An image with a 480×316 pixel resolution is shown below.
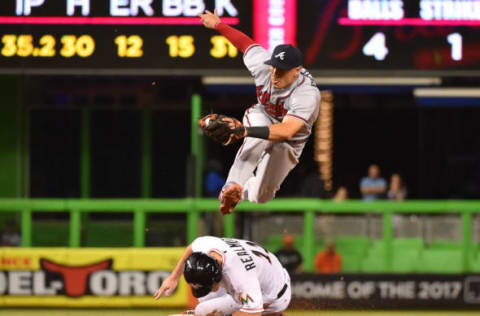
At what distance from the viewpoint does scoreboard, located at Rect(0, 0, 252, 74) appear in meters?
12.3

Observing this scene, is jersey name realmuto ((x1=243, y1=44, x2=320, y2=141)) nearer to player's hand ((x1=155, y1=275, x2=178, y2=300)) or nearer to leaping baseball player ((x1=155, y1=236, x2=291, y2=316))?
leaping baseball player ((x1=155, y1=236, x2=291, y2=316))

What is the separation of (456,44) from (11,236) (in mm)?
6479

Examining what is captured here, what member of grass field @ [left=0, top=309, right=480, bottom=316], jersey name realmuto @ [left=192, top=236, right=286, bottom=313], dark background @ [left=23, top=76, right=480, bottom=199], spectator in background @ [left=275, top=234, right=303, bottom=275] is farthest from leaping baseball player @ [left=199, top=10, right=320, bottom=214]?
dark background @ [left=23, top=76, right=480, bottom=199]

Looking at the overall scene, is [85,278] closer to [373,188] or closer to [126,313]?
[126,313]

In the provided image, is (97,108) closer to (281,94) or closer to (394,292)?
(394,292)

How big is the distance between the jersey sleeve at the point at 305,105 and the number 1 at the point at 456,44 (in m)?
4.91

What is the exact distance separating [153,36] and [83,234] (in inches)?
162

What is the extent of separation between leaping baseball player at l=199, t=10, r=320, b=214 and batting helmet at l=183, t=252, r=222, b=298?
1.87 feet

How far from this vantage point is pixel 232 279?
8438 millimetres

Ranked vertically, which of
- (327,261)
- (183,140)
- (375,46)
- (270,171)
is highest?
(375,46)

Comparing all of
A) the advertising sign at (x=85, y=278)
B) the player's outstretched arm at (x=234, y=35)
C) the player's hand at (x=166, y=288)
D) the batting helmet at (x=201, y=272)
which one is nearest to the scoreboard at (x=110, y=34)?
the advertising sign at (x=85, y=278)

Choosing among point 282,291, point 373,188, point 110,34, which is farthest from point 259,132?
point 373,188

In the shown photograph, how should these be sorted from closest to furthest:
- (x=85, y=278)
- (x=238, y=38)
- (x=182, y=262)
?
(x=238, y=38)
(x=182, y=262)
(x=85, y=278)

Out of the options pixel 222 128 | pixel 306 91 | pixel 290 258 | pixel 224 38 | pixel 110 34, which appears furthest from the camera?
pixel 290 258
